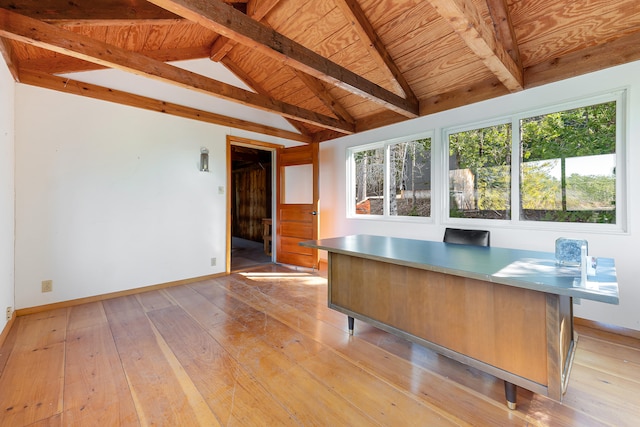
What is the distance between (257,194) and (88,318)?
5.64 m

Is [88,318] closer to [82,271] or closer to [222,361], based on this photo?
[82,271]

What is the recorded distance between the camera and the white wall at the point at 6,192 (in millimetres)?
2168

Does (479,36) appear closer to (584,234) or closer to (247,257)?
(584,234)

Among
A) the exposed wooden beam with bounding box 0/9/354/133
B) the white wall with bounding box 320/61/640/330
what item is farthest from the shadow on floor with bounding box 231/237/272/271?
the exposed wooden beam with bounding box 0/9/354/133

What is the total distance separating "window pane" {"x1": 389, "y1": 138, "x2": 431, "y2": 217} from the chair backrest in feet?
3.23

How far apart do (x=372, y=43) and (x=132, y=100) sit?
9.58 ft

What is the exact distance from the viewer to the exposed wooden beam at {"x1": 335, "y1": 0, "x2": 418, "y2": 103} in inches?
101

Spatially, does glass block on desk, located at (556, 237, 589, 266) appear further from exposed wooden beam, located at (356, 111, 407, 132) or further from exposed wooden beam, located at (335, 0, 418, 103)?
exposed wooden beam, located at (356, 111, 407, 132)

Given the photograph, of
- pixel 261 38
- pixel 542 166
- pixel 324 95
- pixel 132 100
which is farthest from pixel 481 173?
pixel 132 100

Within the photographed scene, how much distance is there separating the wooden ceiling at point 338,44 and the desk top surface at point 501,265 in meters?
1.52

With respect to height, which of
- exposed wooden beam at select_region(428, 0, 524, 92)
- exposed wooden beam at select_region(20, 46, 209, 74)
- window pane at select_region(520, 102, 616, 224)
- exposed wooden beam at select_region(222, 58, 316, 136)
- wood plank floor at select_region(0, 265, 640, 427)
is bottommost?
wood plank floor at select_region(0, 265, 640, 427)

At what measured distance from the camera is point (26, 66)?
2697 mm

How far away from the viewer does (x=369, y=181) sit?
4375mm

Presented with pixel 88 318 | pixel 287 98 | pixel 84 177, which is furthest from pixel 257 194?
pixel 88 318
